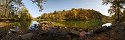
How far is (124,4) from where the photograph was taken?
4188 centimetres

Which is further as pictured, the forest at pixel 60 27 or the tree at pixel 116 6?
the tree at pixel 116 6

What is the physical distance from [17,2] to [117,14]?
18.4 metres

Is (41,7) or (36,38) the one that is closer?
(36,38)

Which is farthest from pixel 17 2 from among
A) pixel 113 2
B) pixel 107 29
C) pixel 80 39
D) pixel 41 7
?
pixel 80 39

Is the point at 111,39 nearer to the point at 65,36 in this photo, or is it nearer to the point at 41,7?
the point at 65,36

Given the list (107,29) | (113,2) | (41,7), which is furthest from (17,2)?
(107,29)

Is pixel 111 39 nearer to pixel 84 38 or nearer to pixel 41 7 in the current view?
pixel 84 38

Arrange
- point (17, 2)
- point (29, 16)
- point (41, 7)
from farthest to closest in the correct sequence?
point (29, 16)
point (17, 2)
point (41, 7)

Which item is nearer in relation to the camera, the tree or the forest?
the forest

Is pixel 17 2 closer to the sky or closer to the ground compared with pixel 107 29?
closer to the sky

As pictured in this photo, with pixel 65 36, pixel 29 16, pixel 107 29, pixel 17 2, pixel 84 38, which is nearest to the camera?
pixel 65 36

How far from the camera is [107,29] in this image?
59.9ft

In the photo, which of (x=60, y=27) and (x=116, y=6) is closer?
(x=60, y=27)

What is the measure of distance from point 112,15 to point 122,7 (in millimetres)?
3149
